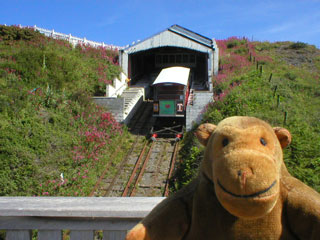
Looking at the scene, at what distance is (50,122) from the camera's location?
11547 mm

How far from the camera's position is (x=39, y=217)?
204 cm

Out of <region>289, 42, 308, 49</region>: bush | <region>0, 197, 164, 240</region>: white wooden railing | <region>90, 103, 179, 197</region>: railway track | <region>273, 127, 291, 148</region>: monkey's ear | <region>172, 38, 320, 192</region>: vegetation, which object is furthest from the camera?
<region>289, 42, 308, 49</region>: bush

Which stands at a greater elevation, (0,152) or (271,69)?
(271,69)

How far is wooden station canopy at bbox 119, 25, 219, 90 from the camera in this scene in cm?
1992

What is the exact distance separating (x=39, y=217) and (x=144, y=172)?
352 inches

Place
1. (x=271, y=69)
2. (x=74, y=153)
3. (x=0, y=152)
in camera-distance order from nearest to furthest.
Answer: (x=0, y=152) < (x=74, y=153) < (x=271, y=69)

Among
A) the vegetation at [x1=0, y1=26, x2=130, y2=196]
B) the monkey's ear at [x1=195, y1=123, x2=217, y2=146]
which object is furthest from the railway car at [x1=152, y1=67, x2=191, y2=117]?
the monkey's ear at [x1=195, y1=123, x2=217, y2=146]

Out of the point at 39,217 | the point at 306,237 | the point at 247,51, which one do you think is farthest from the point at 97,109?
the point at 247,51

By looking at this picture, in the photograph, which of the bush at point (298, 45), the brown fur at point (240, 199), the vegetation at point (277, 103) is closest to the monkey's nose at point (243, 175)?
the brown fur at point (240, 199)

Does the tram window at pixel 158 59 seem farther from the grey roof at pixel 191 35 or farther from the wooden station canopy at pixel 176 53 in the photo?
the grey roof at pixel 191 35

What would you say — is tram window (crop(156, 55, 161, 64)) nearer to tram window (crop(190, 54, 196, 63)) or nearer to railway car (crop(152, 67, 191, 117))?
tram window (crop(190, 54, 196, 63))

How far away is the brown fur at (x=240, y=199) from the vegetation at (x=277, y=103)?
604 centimetres

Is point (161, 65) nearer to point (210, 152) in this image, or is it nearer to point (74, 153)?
point (74, 153)

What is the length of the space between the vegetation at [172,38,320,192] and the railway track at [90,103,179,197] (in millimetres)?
611
